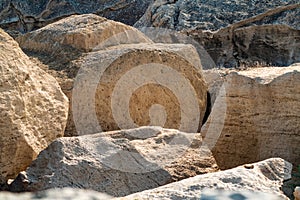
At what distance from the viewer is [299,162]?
4355mm

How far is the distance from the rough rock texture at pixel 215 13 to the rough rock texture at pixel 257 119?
5.07 meters

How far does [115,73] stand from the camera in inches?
200

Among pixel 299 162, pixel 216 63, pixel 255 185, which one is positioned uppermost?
pixel 255 185

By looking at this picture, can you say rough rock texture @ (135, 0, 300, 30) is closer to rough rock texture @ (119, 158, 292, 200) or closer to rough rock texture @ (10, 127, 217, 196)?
rough rock texture @ (10, 127, 217, 196)

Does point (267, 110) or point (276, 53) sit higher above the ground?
point (267, 110)

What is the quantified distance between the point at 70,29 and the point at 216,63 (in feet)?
13.8

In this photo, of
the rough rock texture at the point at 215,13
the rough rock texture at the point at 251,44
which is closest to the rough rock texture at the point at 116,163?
the rough rock texture at the point at 251,44

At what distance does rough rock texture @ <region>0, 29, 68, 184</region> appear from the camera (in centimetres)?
367

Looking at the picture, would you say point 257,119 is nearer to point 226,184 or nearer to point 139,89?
point 139,89

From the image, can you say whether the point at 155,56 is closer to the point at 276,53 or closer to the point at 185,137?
the point at 185,137

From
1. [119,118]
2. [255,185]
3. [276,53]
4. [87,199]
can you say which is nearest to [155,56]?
[119,118]

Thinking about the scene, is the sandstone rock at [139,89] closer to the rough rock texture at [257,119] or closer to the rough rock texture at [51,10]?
the rough rock texture at [257,119]

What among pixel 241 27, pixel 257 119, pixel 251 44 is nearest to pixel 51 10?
pixel 241 27

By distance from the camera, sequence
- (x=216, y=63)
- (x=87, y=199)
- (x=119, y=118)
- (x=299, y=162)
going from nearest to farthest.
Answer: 1. (x=87, y=199)
2. (x=299, y=162)
3. (x=119, y=118)
4. (x=216, y=63)
